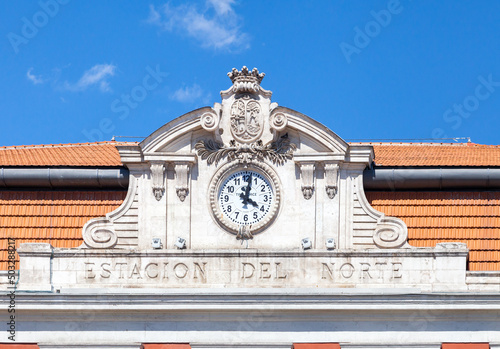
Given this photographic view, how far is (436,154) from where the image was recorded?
44281 mm

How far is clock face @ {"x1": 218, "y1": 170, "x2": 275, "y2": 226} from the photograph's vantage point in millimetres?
40625

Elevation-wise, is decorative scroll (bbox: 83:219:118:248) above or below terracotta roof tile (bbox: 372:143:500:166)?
below

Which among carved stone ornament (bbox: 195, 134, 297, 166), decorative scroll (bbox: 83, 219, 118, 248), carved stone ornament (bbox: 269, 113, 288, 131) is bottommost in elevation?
decorative scroll (bbox: 83, 219, 118, 248)

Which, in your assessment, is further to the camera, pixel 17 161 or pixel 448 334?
pixel 17 161

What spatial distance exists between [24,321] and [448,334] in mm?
11014

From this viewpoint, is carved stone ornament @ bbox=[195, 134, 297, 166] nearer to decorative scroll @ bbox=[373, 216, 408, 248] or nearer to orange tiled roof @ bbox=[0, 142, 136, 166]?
orange tiled roof @ bbox=[0, 142, 136, 166]

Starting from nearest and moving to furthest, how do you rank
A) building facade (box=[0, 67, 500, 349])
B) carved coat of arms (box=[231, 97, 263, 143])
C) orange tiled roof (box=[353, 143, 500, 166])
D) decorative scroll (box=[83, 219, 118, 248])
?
building facade (box=[0, 67, 500, 349]) → decorative scroll (box=[83, 219, 118, 248]) → carved coat of arms (box=[231, 97, 263, 143]) → orange tiled roof (box=[353, 143, 500, 166])

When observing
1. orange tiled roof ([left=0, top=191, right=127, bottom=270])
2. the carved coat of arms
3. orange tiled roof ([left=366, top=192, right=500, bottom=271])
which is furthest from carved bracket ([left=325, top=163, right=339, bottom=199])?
orange tiled roof ([left=0, top=191, right=127, bottom=270])

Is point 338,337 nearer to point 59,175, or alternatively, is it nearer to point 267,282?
point 267,282

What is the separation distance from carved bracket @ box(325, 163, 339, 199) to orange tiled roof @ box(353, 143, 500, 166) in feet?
5.21

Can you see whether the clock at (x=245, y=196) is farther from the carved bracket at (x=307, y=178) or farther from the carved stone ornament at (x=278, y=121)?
the carved stone ornament at (x=278, y=121)

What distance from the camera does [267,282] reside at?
130 feet

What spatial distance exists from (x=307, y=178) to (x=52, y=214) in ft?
23.3

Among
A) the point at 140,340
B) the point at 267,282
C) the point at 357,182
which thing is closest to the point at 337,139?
the point at 357,182
